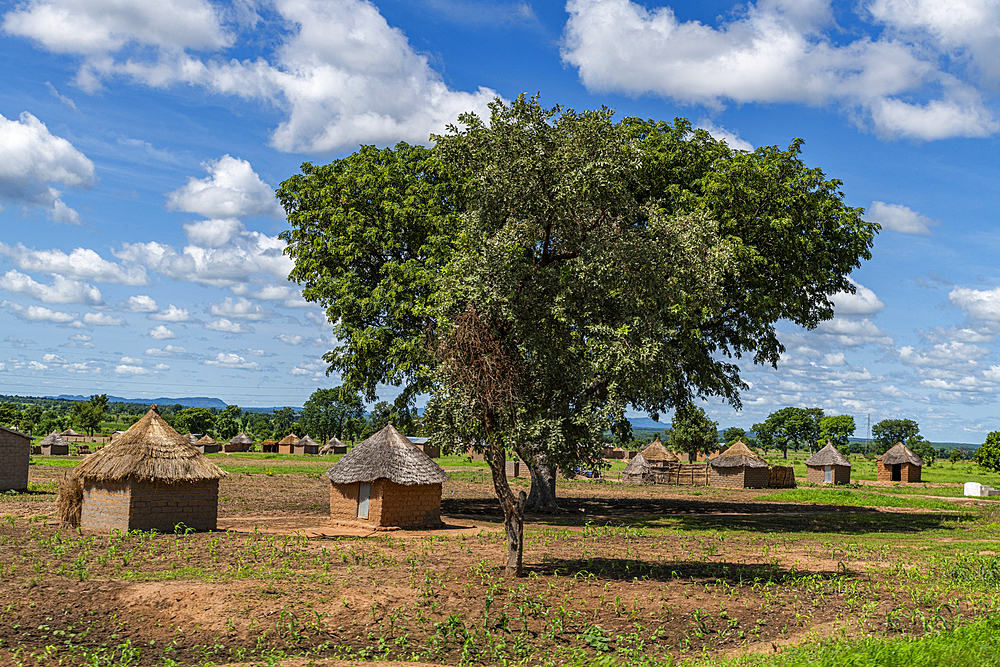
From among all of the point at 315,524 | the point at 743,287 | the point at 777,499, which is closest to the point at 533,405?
the point at 315,524

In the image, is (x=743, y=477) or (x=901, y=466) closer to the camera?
(x=743, y=477)

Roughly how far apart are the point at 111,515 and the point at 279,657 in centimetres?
1292

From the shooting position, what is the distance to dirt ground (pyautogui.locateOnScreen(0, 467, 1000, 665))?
1160 cm

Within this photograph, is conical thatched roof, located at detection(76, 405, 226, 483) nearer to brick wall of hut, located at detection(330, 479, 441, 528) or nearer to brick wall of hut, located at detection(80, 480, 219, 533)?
brick wall of hut, located at detection(80, 480, 219, 533)

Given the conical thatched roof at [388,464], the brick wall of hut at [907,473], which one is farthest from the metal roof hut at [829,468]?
the conical thatched roof at [388,464]

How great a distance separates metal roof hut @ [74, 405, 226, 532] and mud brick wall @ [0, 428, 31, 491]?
54.1 ft

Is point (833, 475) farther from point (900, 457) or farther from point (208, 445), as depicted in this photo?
point (208, 445)

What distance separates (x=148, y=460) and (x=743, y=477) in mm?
45369

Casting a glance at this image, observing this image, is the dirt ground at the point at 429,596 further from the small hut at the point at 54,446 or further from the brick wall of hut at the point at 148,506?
the small hut at the point at 54,446

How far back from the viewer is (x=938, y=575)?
1711 centimetres

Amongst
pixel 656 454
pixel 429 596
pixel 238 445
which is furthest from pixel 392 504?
pixel 238 445

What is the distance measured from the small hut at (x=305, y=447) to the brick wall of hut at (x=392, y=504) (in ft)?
254

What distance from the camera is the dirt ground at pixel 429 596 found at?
1160cm

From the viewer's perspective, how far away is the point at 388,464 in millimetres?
24797
